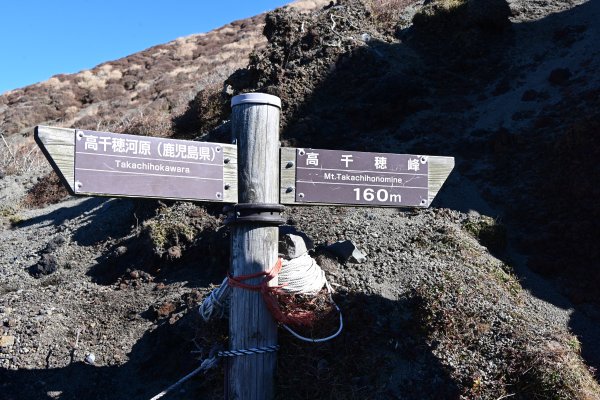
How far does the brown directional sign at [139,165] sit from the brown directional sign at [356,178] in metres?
0.38

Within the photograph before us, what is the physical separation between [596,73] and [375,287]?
23.5 feet

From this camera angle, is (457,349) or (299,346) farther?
(457,349)

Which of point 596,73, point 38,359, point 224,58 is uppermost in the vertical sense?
point 224,58

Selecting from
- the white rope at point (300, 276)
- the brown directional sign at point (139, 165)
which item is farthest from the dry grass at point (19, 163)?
the brown directional sign at point (139, 165)

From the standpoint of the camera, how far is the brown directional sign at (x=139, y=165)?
312cm

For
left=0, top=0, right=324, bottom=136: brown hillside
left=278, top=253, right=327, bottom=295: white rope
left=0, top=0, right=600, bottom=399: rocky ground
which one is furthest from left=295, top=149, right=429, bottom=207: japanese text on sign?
left=0, top=0, right=324, bottom=136: brown hillside

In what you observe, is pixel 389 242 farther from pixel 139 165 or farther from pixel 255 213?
pixel 139 165

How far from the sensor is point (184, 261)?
262 inches

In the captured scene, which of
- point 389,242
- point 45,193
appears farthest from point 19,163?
point 389,242

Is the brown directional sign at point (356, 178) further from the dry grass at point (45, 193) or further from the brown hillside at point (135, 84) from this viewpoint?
the brown hillside at point (135, 84)

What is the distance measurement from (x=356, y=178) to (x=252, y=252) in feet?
2.61

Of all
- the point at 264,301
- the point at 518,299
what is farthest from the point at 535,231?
the point at 264,301

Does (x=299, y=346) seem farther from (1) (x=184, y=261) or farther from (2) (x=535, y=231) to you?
(2) (x=535, y=231)

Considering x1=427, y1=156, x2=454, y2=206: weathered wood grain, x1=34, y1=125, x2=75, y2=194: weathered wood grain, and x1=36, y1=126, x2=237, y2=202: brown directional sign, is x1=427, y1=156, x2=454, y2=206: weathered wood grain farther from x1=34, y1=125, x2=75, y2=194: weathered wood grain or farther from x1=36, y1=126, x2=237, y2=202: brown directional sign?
x1=34, y1=125, x2=75, y2=194: weathered wood grain
